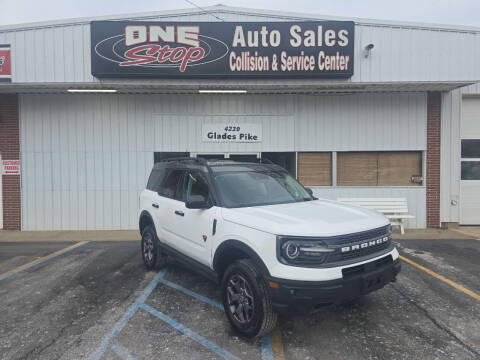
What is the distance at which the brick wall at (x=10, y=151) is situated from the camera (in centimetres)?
962

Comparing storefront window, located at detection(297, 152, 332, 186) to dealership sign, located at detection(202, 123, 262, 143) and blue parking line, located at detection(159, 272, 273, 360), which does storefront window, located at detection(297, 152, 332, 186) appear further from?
blue parking line, located at detection(159, 272, 273, 360)

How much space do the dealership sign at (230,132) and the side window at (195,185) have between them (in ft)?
17.0

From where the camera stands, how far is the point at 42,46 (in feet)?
28.7

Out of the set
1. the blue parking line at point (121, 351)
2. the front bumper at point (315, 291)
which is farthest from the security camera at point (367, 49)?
the blue parking line at point (121, 351)

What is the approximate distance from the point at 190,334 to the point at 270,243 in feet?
4.91

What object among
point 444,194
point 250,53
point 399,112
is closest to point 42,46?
point 250,53

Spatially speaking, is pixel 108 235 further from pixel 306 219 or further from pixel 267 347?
pixel 306 219

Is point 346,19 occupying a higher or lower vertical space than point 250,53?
higher

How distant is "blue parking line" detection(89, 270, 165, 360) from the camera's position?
3.14 meters

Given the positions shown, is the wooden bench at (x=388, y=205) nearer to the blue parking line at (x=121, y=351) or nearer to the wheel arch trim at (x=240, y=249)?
the wheel arch trim at (x=240, y=249)

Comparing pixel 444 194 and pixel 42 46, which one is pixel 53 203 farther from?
pixel 444 194

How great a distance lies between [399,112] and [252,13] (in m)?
5.61

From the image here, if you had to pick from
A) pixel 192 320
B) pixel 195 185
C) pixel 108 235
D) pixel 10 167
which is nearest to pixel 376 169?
pixel 195 185

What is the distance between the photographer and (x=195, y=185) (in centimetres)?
450
